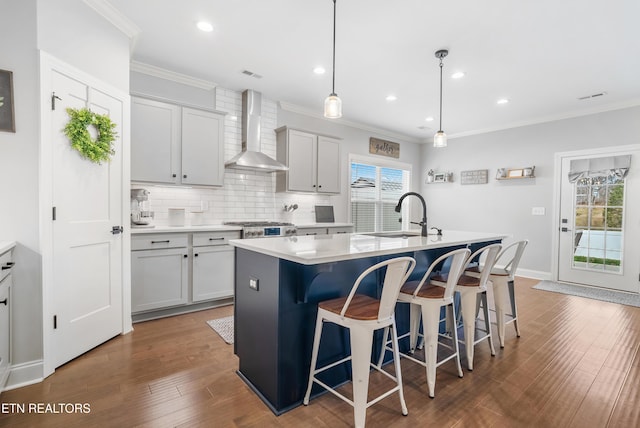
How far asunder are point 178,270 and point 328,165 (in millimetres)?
2737

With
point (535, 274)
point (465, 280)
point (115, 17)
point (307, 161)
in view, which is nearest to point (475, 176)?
point (535, 274)

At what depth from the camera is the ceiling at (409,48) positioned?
2.56 m

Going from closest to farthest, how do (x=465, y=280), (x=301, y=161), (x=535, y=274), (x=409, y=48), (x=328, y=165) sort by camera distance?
(x=465, y=280) < (x=409, y=48) < (x=301, y=161) < (x=328, y=165) < (x=535, y=274)

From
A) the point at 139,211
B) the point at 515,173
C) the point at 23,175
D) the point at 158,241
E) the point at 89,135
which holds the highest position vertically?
the point at 515,173

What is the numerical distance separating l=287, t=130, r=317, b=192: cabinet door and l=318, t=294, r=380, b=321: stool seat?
291cm

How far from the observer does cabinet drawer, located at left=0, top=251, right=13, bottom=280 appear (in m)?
1.80

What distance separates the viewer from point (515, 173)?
220 inches

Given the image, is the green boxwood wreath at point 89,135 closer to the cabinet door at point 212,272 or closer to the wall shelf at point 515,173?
the cabinet door at point 212,272

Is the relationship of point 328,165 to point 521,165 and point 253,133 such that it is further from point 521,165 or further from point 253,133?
point 521,165

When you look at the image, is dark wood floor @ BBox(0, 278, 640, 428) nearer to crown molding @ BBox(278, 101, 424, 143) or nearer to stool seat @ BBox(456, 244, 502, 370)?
stool seat @ BBox(456, 244, 502, 370)

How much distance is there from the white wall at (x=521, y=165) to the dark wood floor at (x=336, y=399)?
9.12 ft

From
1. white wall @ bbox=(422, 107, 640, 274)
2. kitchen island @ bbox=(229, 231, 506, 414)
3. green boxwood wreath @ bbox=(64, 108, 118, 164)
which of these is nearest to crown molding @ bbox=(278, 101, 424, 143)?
white wall @ bbox=(422, 107, 640, 274)

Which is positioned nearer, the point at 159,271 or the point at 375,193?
the point at 159,271

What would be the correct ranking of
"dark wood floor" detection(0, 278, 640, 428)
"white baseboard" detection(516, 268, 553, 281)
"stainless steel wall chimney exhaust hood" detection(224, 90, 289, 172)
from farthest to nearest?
"white baseboard" detection(516, 268, 553, 281) → "stainless steel wall chimney exhaust hood" detection(224, 90, 289, 172) → "dark wood floor" detection(0, 278, 640, 428)
